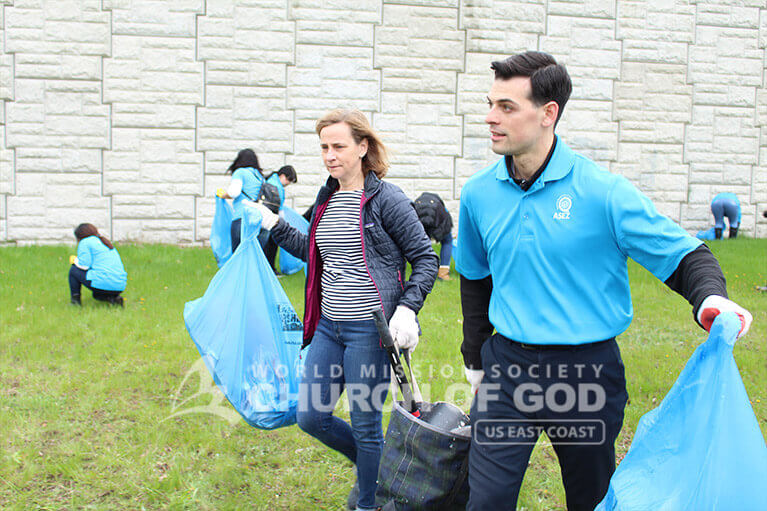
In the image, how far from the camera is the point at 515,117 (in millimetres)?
2350

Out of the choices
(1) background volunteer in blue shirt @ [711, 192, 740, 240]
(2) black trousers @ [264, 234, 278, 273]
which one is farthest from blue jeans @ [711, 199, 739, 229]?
(2) black trousers @ [264, 234, 278, 273]

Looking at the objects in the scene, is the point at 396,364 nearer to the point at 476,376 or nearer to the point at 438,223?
the point at 476,376

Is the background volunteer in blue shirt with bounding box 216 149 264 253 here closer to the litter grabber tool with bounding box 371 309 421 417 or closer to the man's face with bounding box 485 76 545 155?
the litter grabber tool with bounding box 371 309 421 417

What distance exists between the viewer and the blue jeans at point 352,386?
3174 mm

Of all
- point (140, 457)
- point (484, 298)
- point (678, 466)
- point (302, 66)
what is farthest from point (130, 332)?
point (302, 66)

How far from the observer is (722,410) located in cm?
176

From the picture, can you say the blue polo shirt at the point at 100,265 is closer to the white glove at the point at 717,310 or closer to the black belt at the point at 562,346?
the black belt at the point at 562,346

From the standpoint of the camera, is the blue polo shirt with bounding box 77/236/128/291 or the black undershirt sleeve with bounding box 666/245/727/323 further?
the blue polo shirt with bounding box 77/236/128/291

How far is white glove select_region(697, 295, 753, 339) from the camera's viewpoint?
1.75m

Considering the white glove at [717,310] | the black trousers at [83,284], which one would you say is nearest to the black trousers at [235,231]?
the black trousers at [83,284]

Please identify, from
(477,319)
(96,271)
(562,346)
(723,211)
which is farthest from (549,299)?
(723,211)

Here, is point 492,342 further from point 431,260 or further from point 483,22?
point 483,22

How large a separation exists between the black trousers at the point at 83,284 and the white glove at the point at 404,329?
528 centimetres

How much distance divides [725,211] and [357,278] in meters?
11.6
